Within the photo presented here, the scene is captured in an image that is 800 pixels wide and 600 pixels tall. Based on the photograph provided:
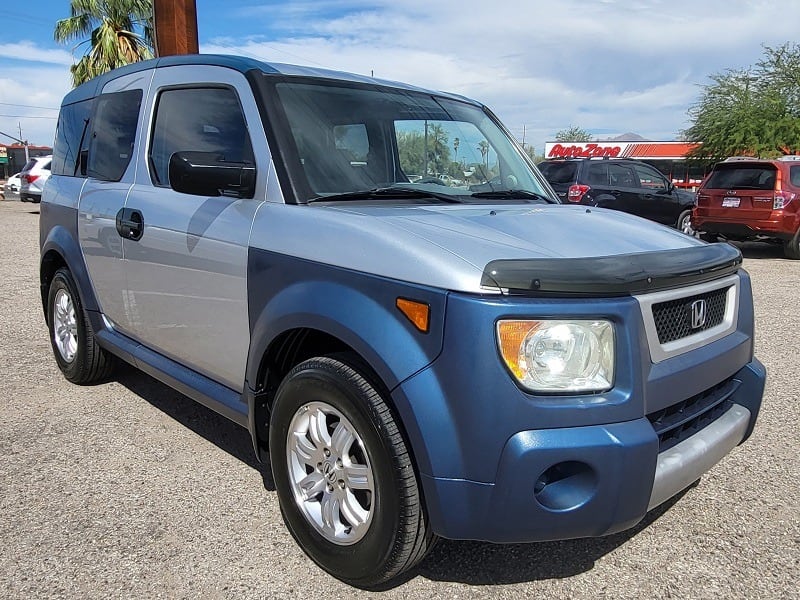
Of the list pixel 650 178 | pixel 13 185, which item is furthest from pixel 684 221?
pixel 13 185

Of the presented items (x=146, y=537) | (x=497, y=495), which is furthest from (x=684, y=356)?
(x=146, y=537)

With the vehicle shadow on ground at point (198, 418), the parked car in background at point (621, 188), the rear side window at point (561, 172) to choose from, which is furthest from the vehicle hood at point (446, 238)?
the rear side window at point (561, 172)

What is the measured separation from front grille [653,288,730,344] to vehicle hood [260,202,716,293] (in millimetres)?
214

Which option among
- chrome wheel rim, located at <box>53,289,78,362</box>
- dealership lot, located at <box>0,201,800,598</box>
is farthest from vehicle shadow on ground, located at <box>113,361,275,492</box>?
chrome wheel rim, located at <box>53,289,78,362</box>

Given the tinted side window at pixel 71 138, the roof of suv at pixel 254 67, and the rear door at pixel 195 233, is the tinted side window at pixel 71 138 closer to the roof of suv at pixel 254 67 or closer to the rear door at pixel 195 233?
the roof of suv at pixel 254 67

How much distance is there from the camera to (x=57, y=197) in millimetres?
4496

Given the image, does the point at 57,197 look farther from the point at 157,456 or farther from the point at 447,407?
the point at 447,407

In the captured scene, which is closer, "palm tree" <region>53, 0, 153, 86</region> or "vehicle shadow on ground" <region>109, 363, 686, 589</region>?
"vehicle shadow on ground" <region>109, 363, 686, 589</region>

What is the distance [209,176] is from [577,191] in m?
10.0

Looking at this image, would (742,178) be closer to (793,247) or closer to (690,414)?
(793,247)

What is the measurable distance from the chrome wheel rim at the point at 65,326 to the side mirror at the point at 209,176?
213 centimetres

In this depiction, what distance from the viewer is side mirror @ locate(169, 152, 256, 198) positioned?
8.82ft

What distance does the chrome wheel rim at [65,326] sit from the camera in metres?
4.52

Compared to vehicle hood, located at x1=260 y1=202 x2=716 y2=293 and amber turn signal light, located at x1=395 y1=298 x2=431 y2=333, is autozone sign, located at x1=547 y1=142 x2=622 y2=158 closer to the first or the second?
vehicle hood, located at x1=260 y1=202 x2=716 y2=293
